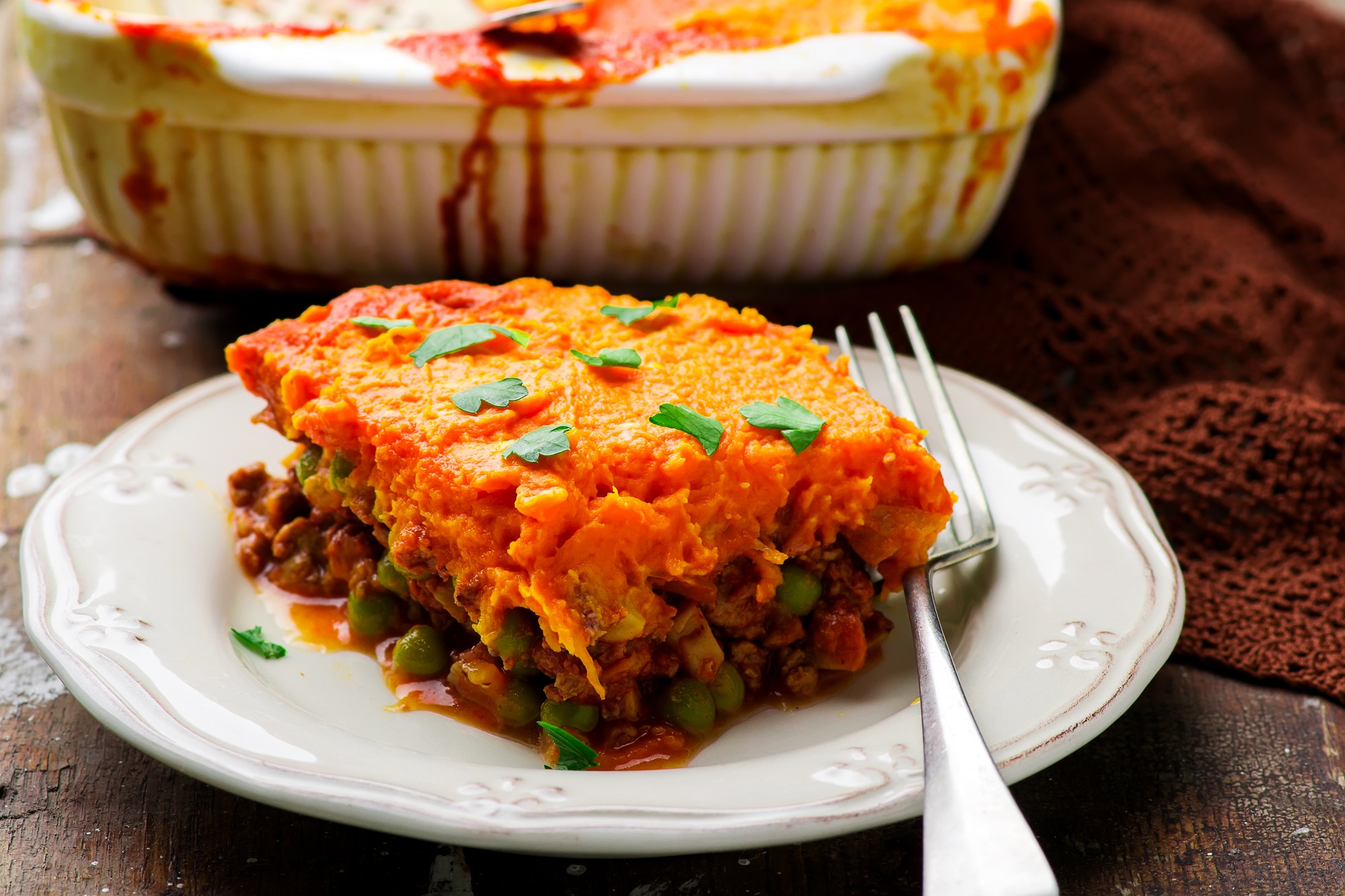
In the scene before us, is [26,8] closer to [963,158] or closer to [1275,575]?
[963,158]

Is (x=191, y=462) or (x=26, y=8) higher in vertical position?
(x=26, y=8)

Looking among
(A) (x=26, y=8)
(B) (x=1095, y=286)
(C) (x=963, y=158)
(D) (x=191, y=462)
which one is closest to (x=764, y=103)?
(C) (x=963, y=158)

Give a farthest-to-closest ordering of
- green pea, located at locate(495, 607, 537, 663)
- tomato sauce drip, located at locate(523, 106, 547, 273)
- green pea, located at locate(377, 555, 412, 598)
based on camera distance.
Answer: tomato sauce drip, located at locate(523, 106, 547, 273)
green pea, located at locate(377, 555, 412, 598)
green pea, located at locate(495, 607, 537, 663)

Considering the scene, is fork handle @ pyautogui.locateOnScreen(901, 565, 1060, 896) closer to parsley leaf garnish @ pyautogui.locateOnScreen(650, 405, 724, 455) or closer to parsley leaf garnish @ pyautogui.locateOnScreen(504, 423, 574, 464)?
parsley leaf garnish @ pyautogui.locateOnScreen(650, 405, 724, 455)

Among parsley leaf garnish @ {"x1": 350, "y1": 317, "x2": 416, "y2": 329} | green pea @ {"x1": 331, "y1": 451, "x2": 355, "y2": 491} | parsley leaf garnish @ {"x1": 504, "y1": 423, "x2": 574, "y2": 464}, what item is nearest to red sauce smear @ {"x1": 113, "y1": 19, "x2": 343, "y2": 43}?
parsley leaf garnish @ {"x1": 350, "y1": 317, "x2": 416, "y2": 329}

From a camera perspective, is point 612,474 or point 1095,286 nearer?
point 612,474

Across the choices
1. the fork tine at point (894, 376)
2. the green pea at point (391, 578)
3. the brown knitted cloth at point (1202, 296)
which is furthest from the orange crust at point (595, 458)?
the brown knitted cloth at point (1202, 296)
